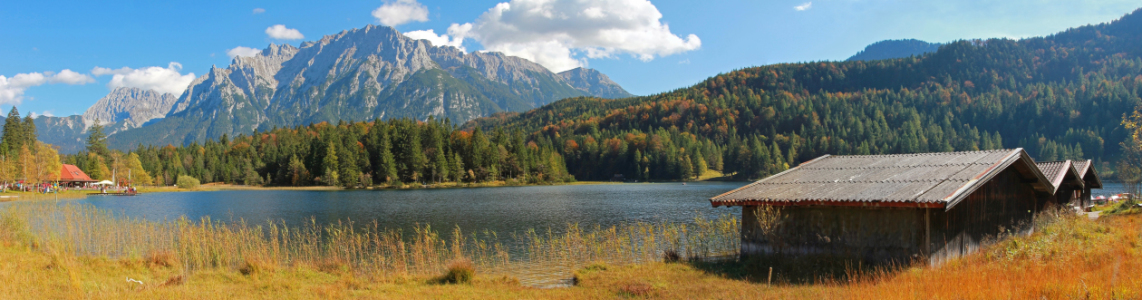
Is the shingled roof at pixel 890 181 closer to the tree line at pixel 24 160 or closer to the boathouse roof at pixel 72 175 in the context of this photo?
the tree line at pixel 24 160

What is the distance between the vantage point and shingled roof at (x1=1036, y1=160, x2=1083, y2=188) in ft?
60.3

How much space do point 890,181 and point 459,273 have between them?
36.4ft

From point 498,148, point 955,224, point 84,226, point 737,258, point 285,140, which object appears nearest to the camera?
point 955,224

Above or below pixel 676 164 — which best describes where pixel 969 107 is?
above

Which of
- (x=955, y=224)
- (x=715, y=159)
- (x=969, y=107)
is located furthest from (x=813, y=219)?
(x=969, y=107)

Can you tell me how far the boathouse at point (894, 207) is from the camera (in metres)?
12.4

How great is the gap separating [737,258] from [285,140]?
138 metres

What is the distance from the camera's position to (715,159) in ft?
490

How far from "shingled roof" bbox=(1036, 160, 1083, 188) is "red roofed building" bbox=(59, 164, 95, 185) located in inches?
4828

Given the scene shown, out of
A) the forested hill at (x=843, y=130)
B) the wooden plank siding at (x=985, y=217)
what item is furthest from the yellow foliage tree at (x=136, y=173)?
the wooden plank siding at (x=985, y=217)

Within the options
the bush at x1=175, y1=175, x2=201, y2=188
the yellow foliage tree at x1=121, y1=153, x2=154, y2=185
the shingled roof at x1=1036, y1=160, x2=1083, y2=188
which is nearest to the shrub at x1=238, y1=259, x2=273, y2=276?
the shingled roof at x1=1036, y1=160, x2=1083, y2=188

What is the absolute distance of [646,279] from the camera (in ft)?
44.8

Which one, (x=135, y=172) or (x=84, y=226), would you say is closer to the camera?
(x=84, y=226)

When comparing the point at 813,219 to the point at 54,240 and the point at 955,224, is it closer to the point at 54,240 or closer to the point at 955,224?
the point at 955,224
